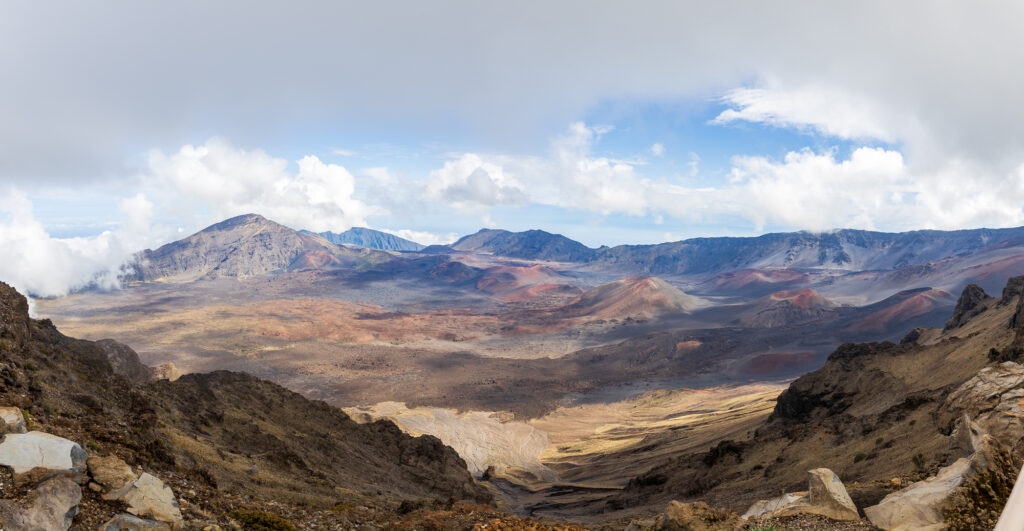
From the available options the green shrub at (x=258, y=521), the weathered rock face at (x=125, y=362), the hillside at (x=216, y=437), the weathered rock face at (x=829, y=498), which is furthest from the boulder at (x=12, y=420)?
the weathered rock face at (x=125, y=362)

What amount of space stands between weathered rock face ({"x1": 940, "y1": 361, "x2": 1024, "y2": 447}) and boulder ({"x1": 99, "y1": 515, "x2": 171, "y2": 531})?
1264cm

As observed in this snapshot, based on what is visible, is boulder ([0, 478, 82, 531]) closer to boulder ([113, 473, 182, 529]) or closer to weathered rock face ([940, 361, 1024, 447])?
boulder ([113, 473, 182, 529])


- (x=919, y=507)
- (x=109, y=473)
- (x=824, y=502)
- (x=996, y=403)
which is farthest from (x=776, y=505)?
(x=109, y=473)

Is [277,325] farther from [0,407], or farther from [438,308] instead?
[0,407]

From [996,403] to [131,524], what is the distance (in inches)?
599

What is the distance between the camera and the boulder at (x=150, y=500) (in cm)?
680

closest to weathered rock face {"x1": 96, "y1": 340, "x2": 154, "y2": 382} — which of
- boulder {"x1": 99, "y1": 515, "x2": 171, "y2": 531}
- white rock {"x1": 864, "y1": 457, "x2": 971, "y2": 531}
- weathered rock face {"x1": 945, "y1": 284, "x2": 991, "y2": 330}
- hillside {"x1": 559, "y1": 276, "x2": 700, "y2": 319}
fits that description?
boulder {"x1": 99, "y1": 515, "x2": 171, "y2": 531}

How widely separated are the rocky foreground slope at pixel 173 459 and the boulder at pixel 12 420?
0.6 inches

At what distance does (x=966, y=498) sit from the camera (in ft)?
21.2

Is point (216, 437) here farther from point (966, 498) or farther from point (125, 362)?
point (125, 362)

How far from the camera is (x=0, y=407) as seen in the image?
682 cm

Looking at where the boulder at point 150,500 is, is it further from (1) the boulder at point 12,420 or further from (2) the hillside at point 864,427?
(2) the hillside at point 864,427

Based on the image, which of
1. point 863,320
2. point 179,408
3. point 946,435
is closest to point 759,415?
point 946,435

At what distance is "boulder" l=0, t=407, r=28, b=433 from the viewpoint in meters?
6.54
